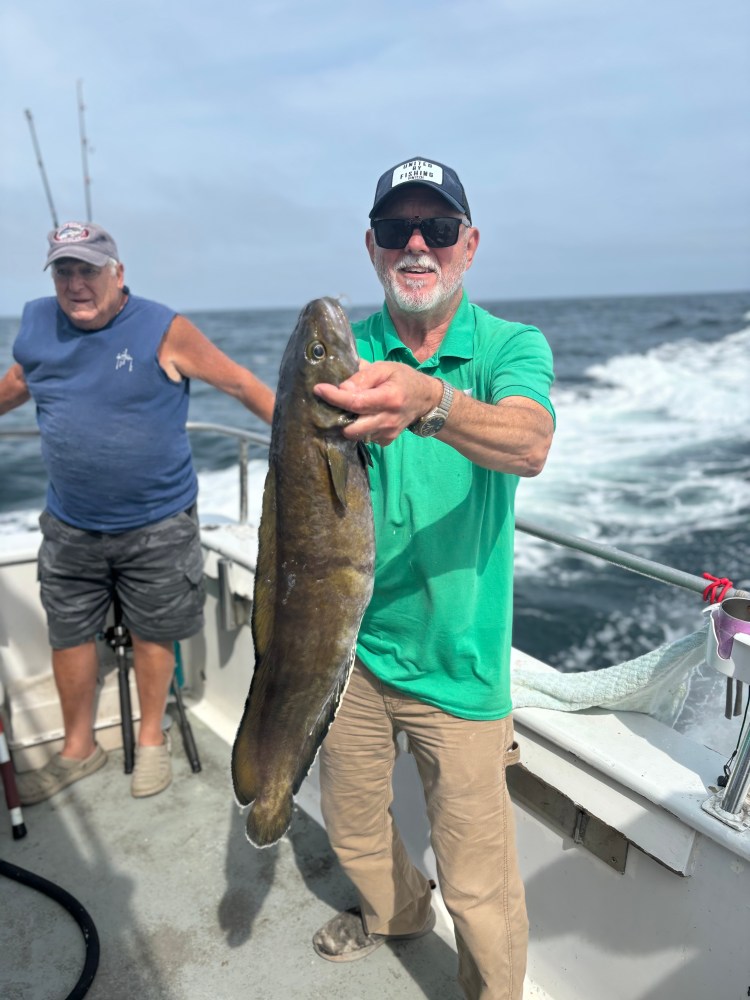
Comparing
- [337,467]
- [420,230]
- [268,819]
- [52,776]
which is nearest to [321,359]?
[337,467]

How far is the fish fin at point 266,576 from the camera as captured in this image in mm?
1906

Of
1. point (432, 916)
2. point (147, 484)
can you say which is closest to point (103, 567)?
point (147, 484)

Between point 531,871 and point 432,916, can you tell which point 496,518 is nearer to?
point 531,871

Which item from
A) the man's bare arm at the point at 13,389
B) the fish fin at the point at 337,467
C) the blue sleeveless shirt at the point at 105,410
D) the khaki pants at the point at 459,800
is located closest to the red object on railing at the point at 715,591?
the khaki pants at the point at 459,800

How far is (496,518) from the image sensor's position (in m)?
2.21

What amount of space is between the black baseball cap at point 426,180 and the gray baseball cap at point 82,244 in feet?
5.11

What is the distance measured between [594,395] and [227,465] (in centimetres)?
1093

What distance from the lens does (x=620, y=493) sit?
514 inches

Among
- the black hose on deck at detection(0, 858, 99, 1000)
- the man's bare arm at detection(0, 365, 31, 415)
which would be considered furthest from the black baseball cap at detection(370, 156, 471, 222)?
the black hose on deck at detection(0, 858, 99, 1000)

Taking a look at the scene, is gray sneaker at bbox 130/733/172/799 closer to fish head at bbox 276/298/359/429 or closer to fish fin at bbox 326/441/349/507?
fish fin at bbox 326/441/349/507

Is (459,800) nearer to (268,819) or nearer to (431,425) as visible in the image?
(268,819)

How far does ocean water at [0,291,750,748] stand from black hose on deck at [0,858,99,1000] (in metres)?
5.90

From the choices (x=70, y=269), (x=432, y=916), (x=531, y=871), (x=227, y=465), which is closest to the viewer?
(x=531, y=871)

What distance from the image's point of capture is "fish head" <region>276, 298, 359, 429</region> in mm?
1706
